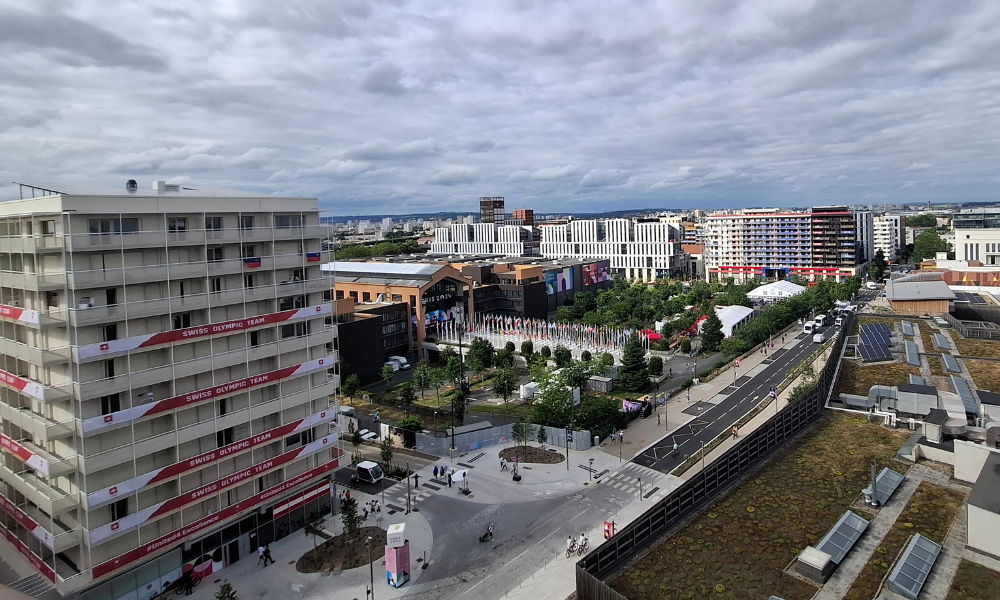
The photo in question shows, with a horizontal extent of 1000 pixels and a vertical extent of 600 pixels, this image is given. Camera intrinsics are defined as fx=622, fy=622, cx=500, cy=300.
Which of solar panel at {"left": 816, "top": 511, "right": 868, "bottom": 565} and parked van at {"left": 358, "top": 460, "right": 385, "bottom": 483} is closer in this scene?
solar panel at {"left": 816, "top": 511, "right": 868, "bottom": 565}

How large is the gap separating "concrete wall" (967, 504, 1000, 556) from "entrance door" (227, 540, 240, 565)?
32905 mm

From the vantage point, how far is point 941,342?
2162 inches

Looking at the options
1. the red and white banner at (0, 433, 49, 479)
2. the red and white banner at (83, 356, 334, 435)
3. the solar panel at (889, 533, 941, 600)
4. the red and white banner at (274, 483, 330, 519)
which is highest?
the red and white banner at (83, 356, 334, 435)

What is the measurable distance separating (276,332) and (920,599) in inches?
1222

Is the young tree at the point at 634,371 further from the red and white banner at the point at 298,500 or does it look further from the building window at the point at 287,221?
the building window at the point at 287,221

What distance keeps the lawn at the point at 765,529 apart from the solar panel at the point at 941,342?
28.4 m

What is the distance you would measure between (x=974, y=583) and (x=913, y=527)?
3653 millimetres

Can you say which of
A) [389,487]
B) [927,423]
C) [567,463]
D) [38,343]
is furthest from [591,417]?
[38,343]

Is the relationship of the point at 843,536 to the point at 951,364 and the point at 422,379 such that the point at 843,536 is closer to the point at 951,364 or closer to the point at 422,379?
the point at 951,364

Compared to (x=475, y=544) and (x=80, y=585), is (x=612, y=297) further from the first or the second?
(x=80, y=585)

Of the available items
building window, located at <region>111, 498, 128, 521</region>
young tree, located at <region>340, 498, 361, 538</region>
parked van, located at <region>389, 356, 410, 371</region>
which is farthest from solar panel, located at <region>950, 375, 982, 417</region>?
parked van, located at <region>389, 356, 410, 371</region>

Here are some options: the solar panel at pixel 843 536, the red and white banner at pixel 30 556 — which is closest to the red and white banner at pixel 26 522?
the red and white banner at pixel 30 556

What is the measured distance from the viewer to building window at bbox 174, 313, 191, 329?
3086cm

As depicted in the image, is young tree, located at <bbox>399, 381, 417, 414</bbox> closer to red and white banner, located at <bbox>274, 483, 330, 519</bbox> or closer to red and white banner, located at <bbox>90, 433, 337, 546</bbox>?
red and white banner, located at <bbox>90, 433, 337, 546</bbox>
